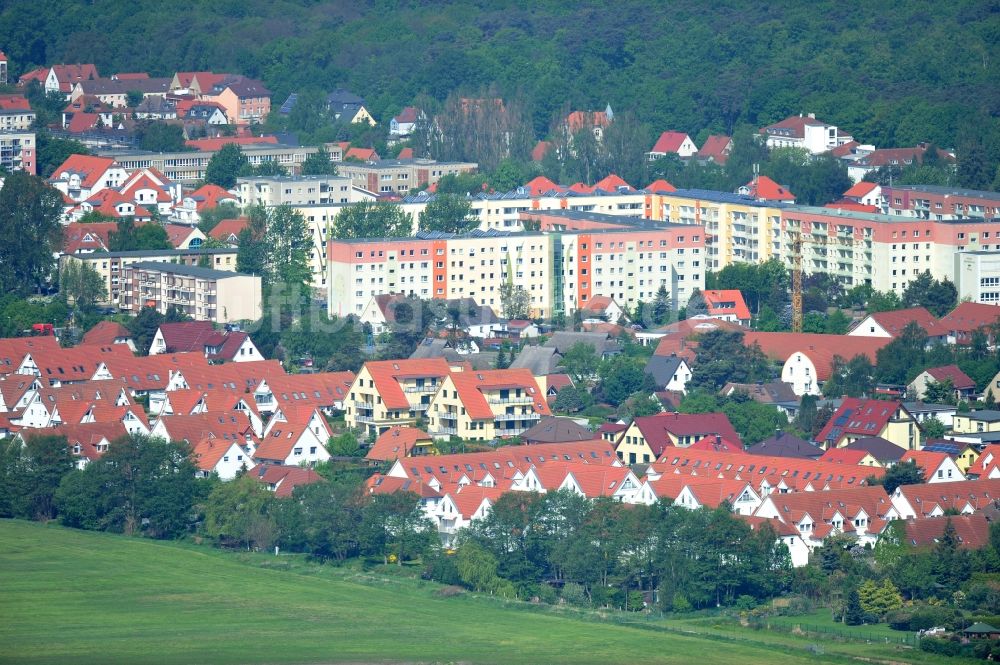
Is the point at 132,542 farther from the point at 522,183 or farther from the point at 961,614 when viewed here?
the point at 522,183

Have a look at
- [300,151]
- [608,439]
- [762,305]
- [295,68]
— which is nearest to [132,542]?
[608,439]

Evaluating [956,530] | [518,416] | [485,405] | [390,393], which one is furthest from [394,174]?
[956,530]

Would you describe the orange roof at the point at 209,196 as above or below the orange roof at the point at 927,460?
above

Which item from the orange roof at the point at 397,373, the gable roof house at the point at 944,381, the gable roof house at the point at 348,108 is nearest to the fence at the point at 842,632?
the orange roof at the point at 397,373

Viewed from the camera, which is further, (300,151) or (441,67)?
(441,67)

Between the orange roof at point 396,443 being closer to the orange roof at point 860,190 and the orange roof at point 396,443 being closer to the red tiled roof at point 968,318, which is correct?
the red tiled roof at point 968,318

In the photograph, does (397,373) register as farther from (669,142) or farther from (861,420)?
(669,142)
